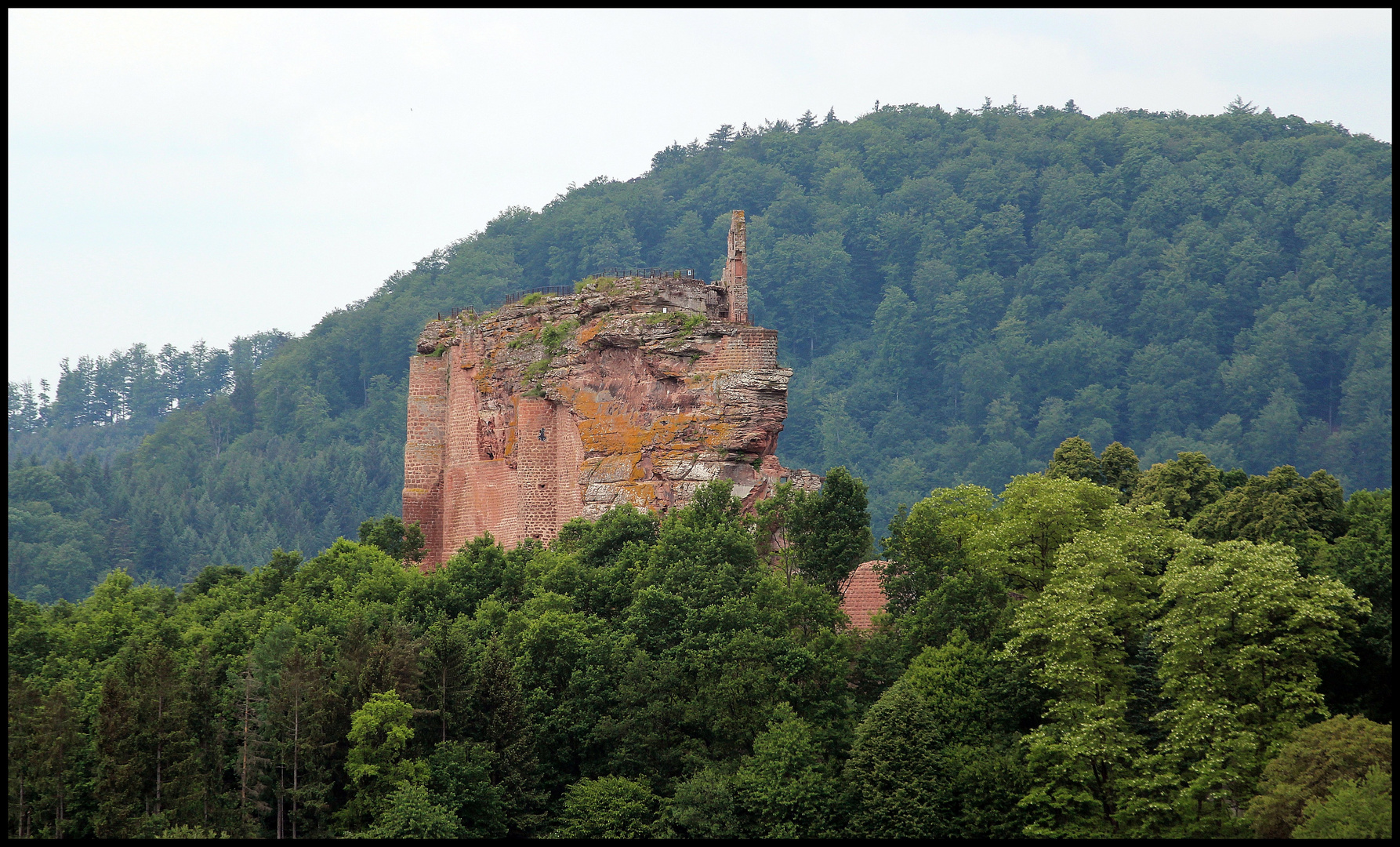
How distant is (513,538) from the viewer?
6012cm

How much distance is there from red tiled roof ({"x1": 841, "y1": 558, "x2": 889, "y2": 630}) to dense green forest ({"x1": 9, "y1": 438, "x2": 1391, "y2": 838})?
1008 mm

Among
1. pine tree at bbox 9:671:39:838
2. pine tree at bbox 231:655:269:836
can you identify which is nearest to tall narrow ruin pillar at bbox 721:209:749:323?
pine tree at bbox 231:655:269:836

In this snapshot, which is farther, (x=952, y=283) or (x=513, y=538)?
(x=952, y=283)

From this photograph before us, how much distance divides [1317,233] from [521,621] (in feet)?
278

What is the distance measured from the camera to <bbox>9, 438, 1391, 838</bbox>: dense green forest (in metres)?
43.6

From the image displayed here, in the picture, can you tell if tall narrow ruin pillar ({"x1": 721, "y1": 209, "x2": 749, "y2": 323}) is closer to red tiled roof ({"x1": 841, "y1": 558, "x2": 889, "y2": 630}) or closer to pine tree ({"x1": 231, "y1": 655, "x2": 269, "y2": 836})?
red tiled roof ({"x1": 841, "y1": 558, "x2": 889, "y2": 630})

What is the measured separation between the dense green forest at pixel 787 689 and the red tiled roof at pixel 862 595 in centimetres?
101

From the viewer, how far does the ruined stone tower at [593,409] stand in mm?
56594

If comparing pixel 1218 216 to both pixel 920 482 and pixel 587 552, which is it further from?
pixel 587 552

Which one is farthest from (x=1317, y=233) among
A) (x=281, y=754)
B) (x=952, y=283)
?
(x=281, y=754)

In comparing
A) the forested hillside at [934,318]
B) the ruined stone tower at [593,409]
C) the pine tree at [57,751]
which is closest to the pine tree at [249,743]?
the pine tree at [57,751]

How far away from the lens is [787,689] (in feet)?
160

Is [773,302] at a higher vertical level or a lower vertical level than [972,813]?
higher

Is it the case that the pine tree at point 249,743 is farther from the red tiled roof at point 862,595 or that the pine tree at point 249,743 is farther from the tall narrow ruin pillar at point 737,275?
the tall narrow ruin pillar at point 737,275
